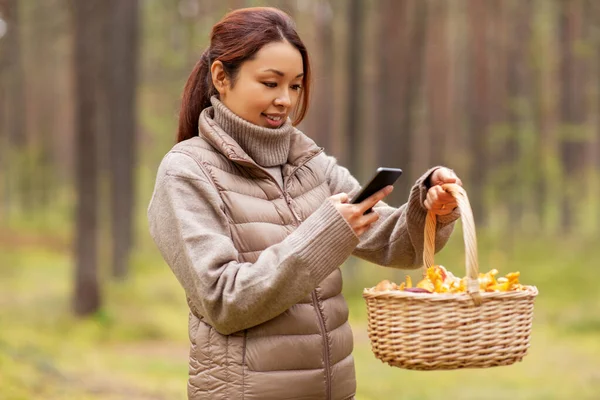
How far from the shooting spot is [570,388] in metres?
8.89

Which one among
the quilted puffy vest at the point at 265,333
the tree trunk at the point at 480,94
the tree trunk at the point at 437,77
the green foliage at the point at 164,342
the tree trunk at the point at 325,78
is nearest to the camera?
the quilted puffy vest at the point at 265,333

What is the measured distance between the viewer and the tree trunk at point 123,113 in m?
17.8

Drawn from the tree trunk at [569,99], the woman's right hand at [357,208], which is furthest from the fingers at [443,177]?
the tree trunk at [569,99]

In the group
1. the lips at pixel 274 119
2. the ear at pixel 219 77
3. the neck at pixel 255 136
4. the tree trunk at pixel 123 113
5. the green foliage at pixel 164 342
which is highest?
the ear at pixel 219 77

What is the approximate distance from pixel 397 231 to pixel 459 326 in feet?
1.90

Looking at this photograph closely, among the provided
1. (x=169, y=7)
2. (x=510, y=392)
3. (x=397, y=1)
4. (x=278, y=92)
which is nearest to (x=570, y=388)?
(x=510, y=392)

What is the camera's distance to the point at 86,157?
12.8m

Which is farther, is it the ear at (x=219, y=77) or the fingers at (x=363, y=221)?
the ear at (x=219, y=77)

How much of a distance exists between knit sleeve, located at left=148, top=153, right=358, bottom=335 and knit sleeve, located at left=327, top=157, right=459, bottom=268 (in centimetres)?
51

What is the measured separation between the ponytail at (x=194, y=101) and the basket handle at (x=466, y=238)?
87 cm

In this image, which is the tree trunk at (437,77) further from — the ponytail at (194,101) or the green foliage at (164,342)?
the ponytail at (194,101)

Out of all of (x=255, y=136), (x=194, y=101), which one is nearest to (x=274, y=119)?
(x=255, y=136)

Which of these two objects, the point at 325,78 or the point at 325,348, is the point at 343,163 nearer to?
the point at 325,78

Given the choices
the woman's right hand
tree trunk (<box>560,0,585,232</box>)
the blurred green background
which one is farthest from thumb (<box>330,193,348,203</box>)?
tree trunk (<box>560,0,585,232</box>)
